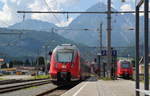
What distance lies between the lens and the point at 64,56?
3112 cm

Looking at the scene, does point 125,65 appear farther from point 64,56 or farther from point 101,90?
point 101,90

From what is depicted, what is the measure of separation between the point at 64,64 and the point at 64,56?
0.75 metres

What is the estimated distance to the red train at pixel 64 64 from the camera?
30484mm

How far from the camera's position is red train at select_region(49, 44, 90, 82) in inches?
1200

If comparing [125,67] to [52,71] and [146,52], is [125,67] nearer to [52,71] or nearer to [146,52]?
[52,71]

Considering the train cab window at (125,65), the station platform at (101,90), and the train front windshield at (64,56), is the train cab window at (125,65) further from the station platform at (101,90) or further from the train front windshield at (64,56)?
the station platform at (101,90)

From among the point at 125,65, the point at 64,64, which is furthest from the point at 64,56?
the point at 125,65

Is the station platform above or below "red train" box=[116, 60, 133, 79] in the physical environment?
below

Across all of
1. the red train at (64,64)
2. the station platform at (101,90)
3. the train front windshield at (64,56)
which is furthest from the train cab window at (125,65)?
the station platform at (101,90)

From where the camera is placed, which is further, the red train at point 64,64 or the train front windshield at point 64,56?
the train front windshield at point 64,56

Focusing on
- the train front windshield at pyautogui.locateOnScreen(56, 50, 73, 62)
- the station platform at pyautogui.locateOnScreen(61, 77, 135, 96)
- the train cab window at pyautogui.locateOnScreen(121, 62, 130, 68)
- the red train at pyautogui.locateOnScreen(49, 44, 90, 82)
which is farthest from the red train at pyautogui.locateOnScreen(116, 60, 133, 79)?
the station platform at pyautogui.locateOnScreen(61, 77, 135, 96)

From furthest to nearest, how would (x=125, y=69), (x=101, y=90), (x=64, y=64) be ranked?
(x=125, y=69) → (x=64, y=64) → (x=101, y=90)

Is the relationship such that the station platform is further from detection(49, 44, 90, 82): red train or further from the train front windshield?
the train front windshield

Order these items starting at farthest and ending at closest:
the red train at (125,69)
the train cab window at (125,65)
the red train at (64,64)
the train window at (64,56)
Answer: the train cab window at (125,65) → the red train at (125,69) → the train window at (64,56) → the red train at (64,64)
